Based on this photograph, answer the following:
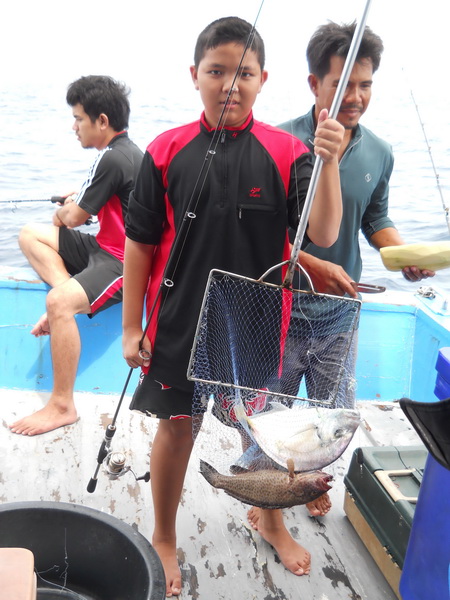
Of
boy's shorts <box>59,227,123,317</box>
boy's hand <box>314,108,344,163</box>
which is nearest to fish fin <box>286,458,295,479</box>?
boy's hand <box>314,108,344,163</box>

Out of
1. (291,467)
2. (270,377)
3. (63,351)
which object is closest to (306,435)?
(291,467)

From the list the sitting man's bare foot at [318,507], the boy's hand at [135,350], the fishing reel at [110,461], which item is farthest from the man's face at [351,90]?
the sitting man's bare foot at [318,507]

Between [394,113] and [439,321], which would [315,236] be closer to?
[439,321]

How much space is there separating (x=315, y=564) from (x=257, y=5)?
81.2 inches

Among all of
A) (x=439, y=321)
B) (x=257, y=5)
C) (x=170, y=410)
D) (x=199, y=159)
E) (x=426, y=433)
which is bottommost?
(x=439, y=321)

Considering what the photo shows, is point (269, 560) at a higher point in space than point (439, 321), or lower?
lower

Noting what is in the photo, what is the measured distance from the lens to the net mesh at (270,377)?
1.74 metres

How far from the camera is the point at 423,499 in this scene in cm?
195

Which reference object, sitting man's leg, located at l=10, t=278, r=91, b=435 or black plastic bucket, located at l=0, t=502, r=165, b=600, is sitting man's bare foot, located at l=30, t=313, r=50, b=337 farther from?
black plastic bucket, located at l=0, t=502, r=165, b=600

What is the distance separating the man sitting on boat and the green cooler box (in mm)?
1616

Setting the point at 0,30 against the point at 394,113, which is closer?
the point at 394,113

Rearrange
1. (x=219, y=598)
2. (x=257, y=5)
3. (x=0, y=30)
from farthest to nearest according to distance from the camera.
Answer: (x=0, y=30) < (x=219, y=598) < (x=257, y=5)

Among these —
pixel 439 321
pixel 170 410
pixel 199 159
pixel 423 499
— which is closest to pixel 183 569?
pixel 170 410

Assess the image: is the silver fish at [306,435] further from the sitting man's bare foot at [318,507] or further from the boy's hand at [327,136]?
the sitting man's bare foot at [318,507]
